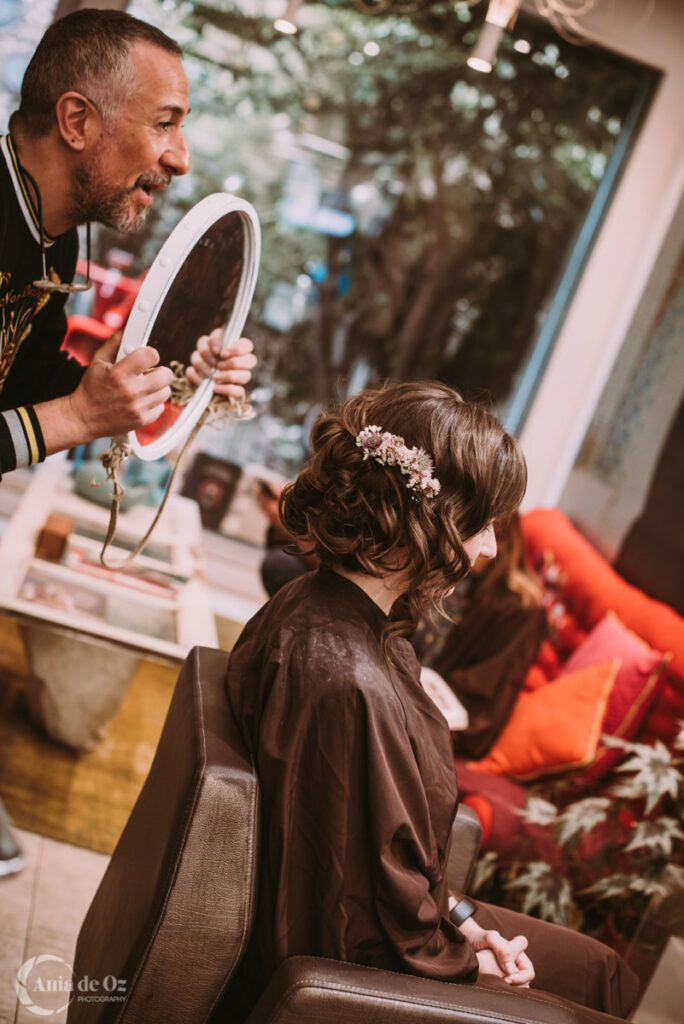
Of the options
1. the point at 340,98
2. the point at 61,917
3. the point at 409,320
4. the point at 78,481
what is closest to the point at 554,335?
the point at 409,320

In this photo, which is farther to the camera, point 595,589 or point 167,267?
point 595,589

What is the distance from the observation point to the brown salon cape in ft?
3.93

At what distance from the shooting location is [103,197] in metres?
1.46

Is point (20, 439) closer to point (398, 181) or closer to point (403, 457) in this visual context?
point (403, 457)

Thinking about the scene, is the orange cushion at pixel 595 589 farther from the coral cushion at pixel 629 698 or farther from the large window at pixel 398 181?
the large window at pixel 398 181

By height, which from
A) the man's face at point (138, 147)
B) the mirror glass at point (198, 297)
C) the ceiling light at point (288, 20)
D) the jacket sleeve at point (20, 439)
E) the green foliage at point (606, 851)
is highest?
the ceiling light at point (288, 20)

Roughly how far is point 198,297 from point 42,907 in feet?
4.67

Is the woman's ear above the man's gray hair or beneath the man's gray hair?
beneath

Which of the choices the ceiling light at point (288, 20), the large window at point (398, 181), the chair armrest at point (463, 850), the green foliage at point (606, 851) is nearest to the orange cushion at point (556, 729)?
the green foliage at point (606, 851)

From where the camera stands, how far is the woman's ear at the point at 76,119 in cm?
138

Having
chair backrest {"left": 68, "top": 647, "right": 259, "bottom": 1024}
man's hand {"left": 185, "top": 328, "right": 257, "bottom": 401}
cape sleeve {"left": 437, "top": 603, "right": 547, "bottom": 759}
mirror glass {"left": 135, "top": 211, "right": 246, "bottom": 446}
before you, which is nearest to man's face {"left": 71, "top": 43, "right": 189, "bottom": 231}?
mirror glass {"left": 135, "top": 211, "right": 246, "bottom": 446}

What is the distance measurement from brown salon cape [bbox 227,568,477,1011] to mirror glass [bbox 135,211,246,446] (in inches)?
21.9

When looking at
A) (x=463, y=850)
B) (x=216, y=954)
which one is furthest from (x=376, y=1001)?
(x=463, y=850)

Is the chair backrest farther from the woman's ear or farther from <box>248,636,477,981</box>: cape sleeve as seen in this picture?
the woman's ear
